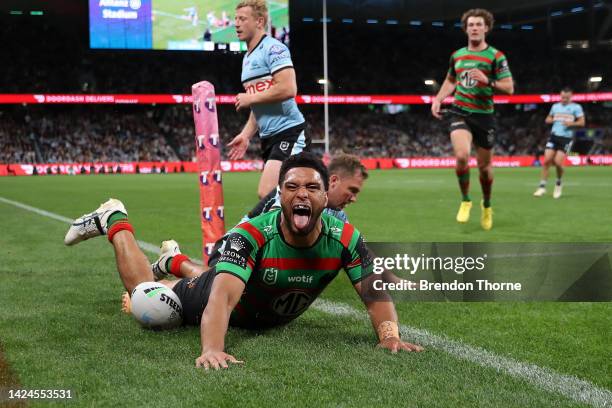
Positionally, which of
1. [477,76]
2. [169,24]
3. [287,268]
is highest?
[169,24]

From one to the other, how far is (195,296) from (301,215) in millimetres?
1026

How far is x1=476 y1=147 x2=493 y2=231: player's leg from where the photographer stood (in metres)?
9.33

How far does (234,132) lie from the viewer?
153 ft

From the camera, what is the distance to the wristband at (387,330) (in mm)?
3566

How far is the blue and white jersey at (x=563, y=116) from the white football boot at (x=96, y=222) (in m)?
13.2

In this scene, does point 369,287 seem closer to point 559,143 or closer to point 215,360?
point 215,360

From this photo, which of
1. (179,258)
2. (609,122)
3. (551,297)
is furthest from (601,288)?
(609,122)

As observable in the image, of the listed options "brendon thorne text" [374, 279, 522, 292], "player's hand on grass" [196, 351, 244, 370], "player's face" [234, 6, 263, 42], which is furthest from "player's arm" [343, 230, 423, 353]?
"player's face" [234, 6, 263, 42]

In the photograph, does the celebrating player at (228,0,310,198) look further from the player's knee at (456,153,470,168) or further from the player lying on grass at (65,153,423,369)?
the player's knee at (456,153,470,168)

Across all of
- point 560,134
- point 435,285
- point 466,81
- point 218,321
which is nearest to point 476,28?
point 466,81

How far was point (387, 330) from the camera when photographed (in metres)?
3.59

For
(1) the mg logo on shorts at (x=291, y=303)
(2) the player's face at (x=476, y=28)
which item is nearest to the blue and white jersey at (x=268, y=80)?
(1) the mg logo on shorts at (x=291, y=303)

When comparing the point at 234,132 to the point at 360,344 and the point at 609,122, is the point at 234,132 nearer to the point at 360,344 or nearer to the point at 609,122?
the point at 609,122

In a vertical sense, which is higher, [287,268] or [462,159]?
[462,159]
